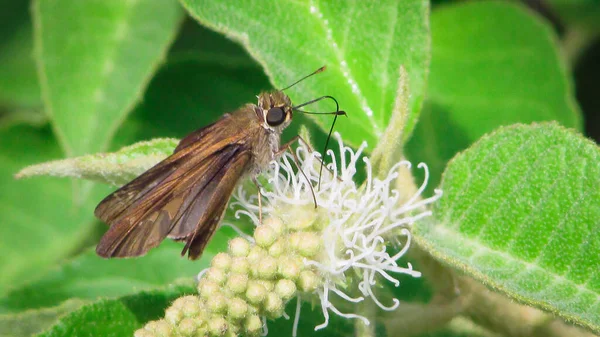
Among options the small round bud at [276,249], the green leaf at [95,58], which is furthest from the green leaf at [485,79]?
the small round bud at [276,249]

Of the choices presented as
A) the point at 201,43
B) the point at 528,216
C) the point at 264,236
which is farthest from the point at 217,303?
the point at 201,43

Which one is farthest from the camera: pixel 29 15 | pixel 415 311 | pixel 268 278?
pixel 29 15

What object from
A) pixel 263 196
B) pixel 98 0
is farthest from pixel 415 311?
pixel 98 0

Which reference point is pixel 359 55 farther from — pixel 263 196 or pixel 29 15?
pixel 29 15

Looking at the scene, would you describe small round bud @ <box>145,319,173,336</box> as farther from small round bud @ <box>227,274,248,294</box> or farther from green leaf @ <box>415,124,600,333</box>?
green leaf @ <box>415,124,600,333</box>

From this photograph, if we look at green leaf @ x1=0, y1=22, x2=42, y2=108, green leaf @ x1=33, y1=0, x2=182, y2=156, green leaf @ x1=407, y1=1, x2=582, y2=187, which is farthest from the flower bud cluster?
green leaf @ x1=0, y1=22, x2=42, y2=108

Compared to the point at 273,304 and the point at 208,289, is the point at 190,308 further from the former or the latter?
the point at 273,304
